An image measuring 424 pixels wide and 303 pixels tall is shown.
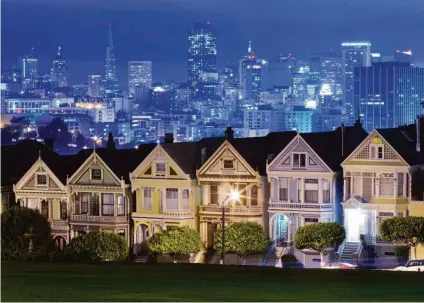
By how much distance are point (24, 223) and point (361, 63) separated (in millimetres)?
128022

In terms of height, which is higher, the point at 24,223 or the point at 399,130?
the point at 399,130

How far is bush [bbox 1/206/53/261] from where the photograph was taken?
4834 centimetres

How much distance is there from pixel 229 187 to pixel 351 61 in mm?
124465

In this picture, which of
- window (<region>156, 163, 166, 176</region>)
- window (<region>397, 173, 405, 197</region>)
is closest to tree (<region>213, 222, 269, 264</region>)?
window (<region>156, 163, 166, 176</region>)

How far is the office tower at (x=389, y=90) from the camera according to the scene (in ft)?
554

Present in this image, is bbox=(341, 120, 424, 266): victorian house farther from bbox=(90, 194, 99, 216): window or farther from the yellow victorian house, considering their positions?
bbox=(90, 194, 99, 216): window

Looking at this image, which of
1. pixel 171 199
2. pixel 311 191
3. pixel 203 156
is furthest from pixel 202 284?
pixel 203 156

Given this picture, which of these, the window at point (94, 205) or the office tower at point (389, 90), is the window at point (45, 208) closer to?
the window at point (94, 205)

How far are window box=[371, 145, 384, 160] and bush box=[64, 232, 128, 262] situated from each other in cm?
948

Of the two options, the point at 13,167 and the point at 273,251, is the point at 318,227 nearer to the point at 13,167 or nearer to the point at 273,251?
the point at 273,251

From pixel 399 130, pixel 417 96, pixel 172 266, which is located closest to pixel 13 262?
pixel 172 266

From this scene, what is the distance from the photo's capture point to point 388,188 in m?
51.0

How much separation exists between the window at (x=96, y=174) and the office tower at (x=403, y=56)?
105 m

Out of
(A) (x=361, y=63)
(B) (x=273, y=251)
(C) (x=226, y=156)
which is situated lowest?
(B) (x=273, y=251)
